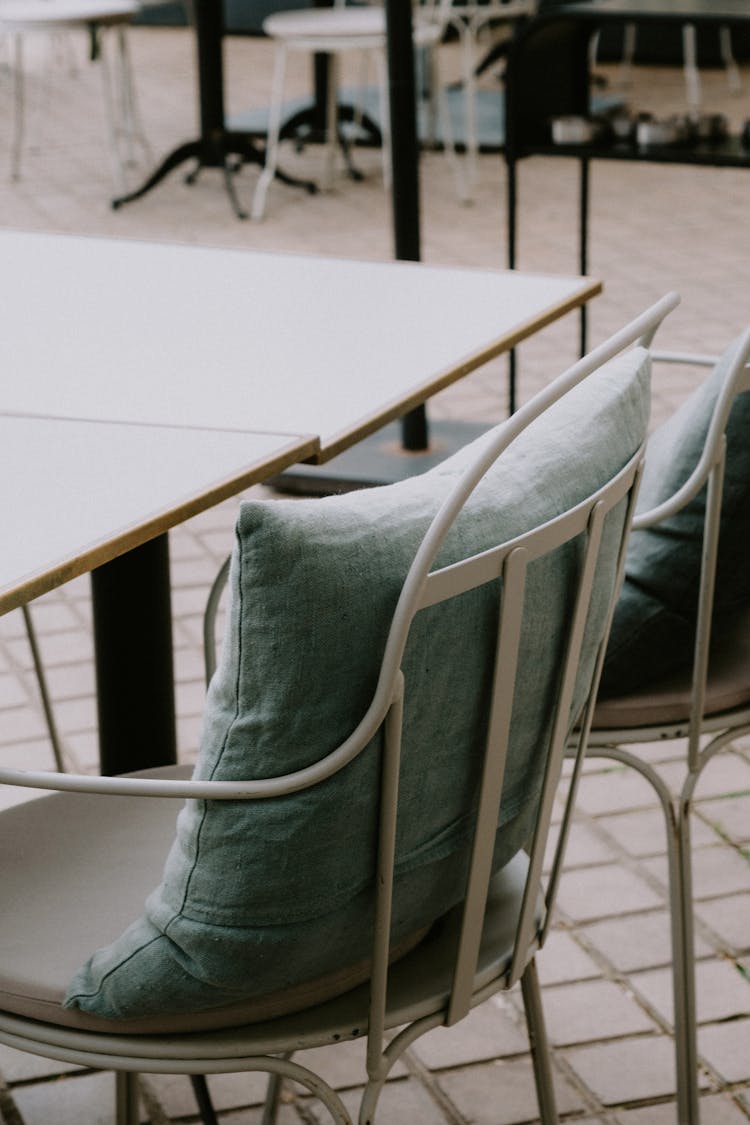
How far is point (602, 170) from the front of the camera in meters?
7.92

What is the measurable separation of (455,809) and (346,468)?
9.18ft

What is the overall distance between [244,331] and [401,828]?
0.96 meters

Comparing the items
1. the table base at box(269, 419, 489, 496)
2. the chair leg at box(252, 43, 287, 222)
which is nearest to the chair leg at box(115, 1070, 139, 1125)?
the table base at box(269, 419, 489, 496)

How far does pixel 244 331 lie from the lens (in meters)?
2.04

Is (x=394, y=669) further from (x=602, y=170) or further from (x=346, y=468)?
(x=602, y=170)

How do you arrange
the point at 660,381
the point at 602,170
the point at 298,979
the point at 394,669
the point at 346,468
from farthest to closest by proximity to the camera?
the point at 602,170 < the point at 660,381 < the point at 346,468 < the point at 298,979 < the point at 394,669

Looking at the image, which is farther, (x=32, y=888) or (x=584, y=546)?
(x=32, y=888)

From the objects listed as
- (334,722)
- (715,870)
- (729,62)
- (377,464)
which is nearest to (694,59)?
(729,62)

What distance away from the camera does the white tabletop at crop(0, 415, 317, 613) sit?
135 centimetres

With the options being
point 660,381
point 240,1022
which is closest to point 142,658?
point 240,1022

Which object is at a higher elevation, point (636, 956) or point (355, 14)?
point (355, 14)

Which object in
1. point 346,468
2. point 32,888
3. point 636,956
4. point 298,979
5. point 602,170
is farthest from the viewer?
point 602,170

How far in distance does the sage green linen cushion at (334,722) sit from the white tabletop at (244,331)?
435 mm

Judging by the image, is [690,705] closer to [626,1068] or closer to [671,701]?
[671,701]
